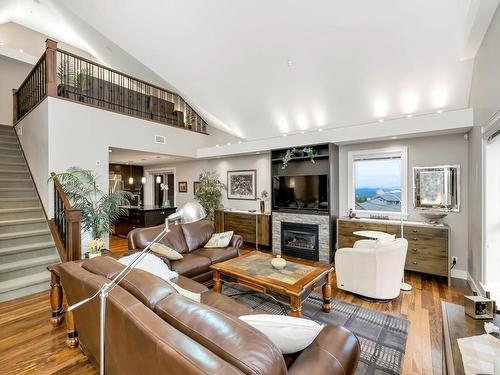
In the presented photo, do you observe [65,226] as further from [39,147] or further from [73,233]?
[39,147]

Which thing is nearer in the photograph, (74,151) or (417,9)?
(417,9)

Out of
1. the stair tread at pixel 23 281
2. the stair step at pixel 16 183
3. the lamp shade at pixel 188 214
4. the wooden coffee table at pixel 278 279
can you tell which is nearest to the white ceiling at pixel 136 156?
the stair step at pixel 16 183

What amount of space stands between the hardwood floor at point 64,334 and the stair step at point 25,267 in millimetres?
398

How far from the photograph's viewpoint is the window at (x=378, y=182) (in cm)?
431

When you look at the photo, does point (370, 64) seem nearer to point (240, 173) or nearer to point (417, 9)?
point (417, 9)

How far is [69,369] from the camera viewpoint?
6.41 feet

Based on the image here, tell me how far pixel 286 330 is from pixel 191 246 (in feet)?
9.83

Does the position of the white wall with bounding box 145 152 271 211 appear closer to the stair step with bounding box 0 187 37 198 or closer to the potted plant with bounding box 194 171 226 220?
the potted plant with bounding box 194 171 226 220

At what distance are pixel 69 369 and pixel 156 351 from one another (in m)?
1.68

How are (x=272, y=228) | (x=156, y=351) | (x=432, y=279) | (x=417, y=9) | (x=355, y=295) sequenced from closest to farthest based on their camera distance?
1. (x=156, y=351)
2. (x=417, y=9)
3. (x=355, y=295)
4. (x=432, y=279)
5. (x=272, y=228)

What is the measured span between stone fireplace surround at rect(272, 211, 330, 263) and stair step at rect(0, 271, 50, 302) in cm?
382

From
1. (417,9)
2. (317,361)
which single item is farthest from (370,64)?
(317,361)

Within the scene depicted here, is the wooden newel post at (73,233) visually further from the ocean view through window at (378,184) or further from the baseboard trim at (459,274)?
the baseboard trim at (459,274)

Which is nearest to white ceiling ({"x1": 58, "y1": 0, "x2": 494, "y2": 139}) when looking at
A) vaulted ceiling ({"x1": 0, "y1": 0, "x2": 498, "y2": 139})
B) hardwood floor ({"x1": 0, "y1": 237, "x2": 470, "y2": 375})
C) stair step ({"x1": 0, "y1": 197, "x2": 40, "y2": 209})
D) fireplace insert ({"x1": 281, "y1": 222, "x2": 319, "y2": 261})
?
vaulted ceiling ({"x1": 0, "y1": 0, "x2": 498, "y2": 139})
